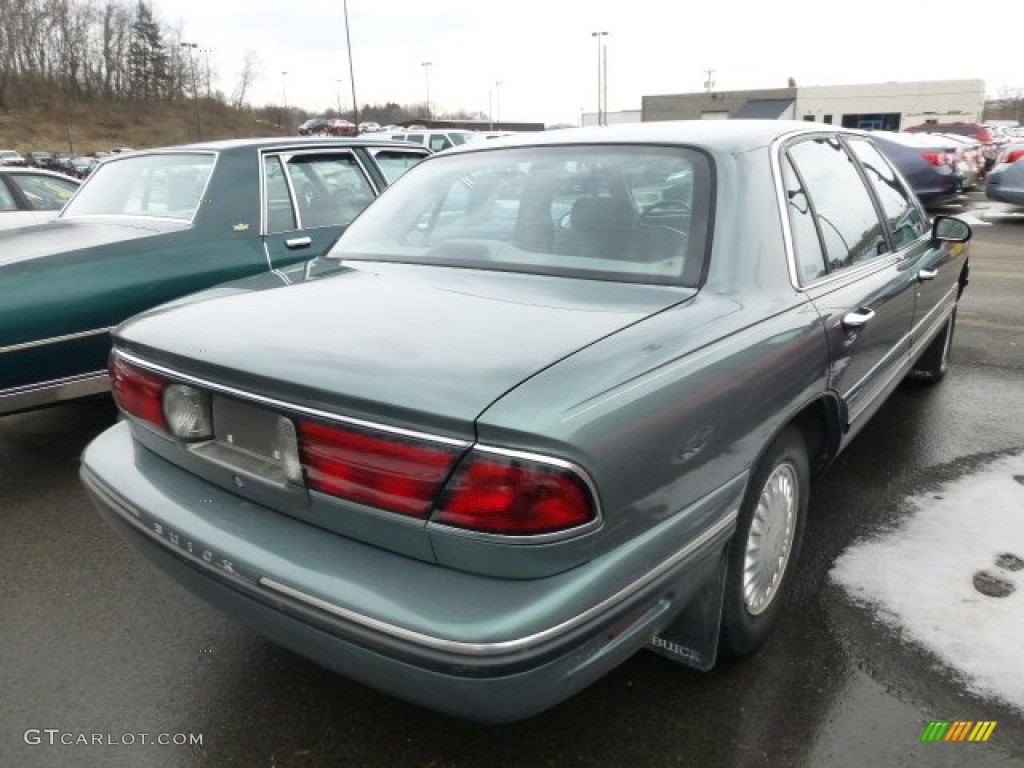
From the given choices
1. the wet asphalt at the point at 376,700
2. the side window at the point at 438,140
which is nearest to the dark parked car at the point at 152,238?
the wet asphalt at the point at 376,700

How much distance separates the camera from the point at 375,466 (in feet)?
5.32

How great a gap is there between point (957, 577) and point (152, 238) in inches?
157

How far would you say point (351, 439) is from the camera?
64.7 inches

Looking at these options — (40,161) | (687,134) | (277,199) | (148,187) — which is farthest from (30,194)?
(40,161)

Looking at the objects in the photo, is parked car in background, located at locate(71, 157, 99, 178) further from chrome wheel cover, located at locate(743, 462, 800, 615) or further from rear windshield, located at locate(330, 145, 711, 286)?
chrome wheel cover, located at locate(743, 462, 800, 615)

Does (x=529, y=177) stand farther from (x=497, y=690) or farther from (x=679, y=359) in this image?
(x=497, y=690)

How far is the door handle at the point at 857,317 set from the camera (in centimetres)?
257

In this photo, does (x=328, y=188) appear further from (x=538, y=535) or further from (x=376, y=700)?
(x=538, y=535)

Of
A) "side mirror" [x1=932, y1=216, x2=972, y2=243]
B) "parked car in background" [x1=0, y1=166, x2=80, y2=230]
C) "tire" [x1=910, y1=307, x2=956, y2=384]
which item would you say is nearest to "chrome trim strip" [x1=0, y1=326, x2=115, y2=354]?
"side mirror" [x1=932, y1=216, x2=972, y2=243]

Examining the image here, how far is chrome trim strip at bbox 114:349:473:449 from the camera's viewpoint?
1.55m

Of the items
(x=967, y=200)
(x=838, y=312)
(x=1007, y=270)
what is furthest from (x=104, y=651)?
(x=967, y=200)

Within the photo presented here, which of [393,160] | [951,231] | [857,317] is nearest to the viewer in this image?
[857,317]

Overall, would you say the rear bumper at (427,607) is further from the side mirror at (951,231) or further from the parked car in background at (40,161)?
the parked car in background at (40,161)

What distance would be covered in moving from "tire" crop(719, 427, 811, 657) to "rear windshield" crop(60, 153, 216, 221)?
11.5 ft
